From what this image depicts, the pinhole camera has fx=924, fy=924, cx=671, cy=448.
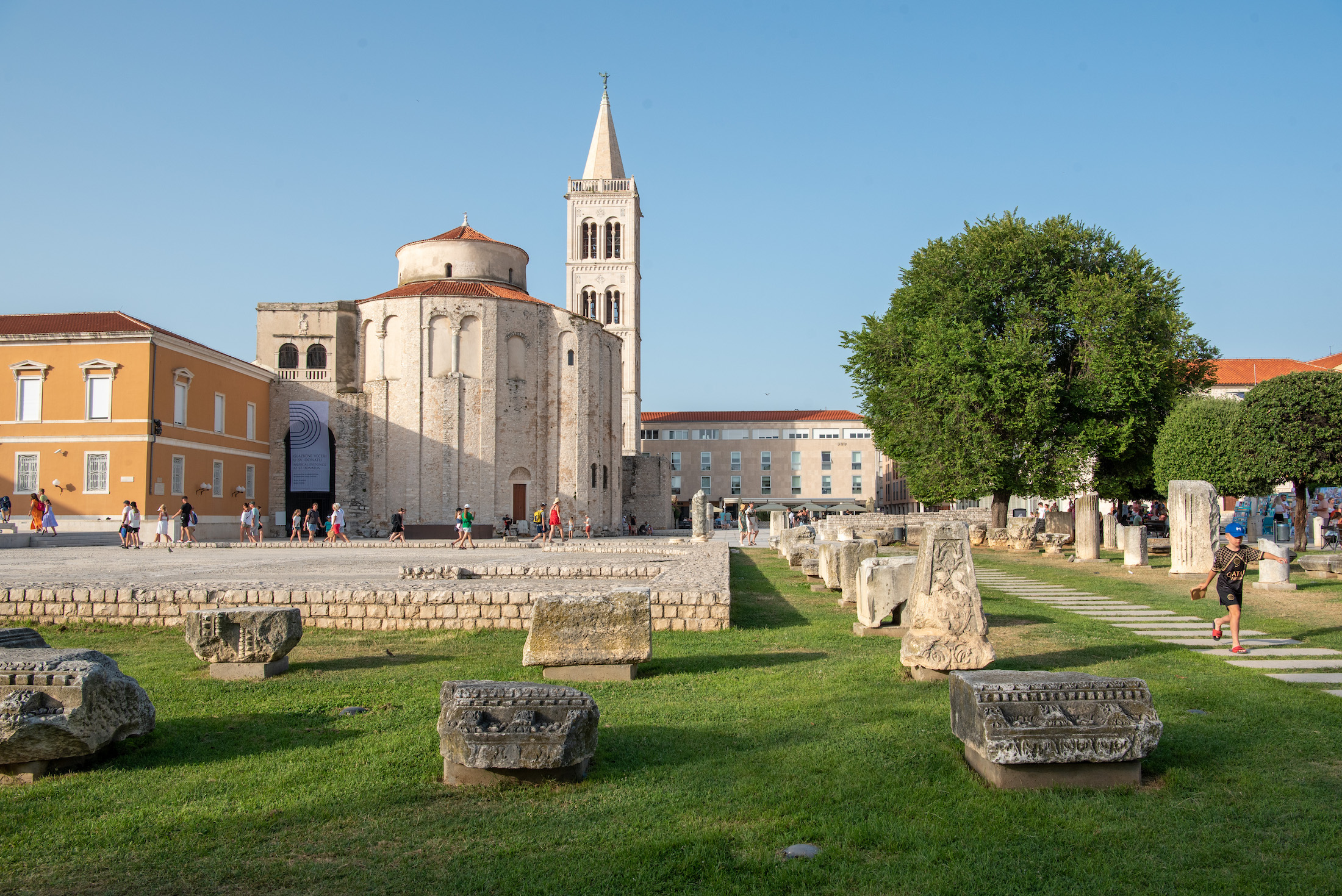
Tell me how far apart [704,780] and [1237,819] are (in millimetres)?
2290

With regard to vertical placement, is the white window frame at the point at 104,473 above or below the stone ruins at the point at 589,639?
above

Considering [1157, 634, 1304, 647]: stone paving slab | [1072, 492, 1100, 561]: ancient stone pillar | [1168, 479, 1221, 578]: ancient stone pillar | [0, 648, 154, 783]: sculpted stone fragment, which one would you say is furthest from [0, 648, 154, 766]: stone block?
[1072, 492, 1100, 561]: ancient stone pillar

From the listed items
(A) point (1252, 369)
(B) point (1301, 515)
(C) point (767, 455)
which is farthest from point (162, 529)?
(A) point (1252, 369)

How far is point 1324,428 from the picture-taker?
81.1 ft

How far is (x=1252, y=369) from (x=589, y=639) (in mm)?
72265

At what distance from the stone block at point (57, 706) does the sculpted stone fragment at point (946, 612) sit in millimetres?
5106

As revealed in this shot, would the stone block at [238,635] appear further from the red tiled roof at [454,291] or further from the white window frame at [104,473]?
the red tiled roof at [454,291]

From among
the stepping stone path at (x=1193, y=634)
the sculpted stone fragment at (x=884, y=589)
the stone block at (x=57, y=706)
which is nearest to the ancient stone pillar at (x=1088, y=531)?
the stepping stone path at (x=1193, y=634)

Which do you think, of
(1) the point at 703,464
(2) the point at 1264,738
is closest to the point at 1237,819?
A: (2) the point at 1264,738

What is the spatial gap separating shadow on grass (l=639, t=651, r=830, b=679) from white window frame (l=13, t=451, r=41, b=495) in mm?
32151

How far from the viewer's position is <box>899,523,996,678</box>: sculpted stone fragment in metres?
6.70

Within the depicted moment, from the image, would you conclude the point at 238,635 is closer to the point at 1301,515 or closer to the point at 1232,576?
the point at 1232,576

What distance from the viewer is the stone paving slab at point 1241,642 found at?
8758 mm

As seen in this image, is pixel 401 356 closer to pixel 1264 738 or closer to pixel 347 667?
pixel 347 667
